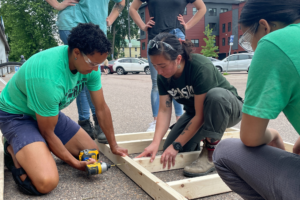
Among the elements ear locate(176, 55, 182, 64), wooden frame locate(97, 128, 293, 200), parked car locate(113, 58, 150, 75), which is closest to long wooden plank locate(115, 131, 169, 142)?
wooden frame locate(97, 128, 293, 200)

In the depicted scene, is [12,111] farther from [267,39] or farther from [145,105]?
[145,105]

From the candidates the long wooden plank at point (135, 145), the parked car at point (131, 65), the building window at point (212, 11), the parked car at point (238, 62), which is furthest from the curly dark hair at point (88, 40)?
the building window at point (212, 11)

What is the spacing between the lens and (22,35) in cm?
3688

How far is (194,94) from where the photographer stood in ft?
8.10

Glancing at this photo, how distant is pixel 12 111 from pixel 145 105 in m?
4.09

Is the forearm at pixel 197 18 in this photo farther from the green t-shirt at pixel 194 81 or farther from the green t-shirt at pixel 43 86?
the green t-shirt at pixel 43 86

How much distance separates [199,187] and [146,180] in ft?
1.40

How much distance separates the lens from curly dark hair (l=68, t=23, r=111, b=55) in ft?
6.50

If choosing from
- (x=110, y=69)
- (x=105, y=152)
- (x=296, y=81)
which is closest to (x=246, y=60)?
(x=110, y=69)

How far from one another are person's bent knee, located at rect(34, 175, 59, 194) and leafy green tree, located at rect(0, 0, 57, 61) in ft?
120

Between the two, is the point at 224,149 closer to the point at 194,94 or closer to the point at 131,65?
the point at 194,94

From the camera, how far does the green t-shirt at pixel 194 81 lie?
7.82 feet

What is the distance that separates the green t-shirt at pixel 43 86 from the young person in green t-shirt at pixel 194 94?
0.78 m

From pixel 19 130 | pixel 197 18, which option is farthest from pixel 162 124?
pixel 197 18
